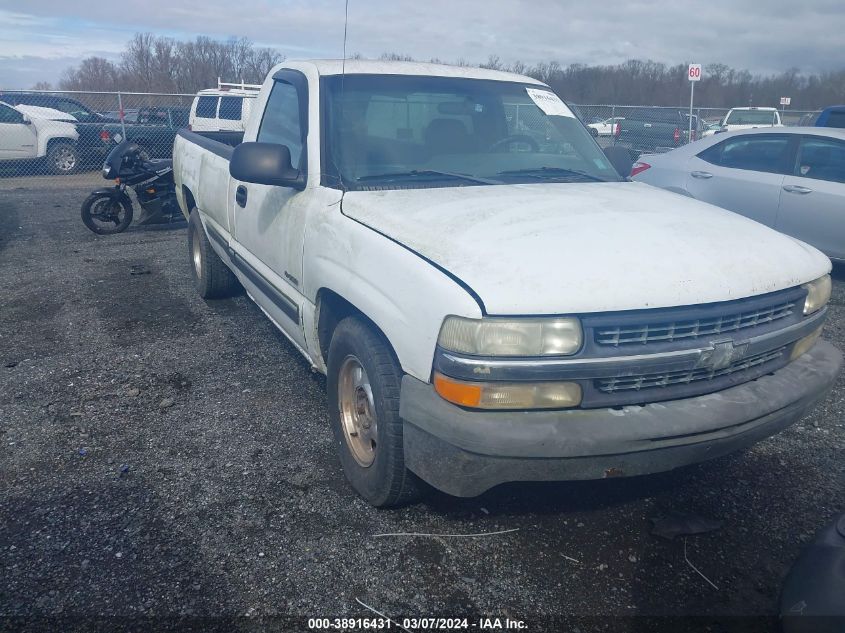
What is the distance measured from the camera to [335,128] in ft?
11.6

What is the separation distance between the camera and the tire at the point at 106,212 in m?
9.23

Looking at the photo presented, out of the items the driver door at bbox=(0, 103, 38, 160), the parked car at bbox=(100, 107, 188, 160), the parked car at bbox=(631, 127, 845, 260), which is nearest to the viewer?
the parked car at bbox=(631, 127, 845, 260)

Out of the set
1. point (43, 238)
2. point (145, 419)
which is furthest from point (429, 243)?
point (43, 238)

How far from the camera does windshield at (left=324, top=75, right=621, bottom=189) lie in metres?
3.45

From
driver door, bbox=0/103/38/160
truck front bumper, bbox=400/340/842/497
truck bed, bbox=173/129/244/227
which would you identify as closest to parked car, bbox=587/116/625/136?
truck bed, bbox=173/129/244/227

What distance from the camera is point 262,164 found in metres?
3.35

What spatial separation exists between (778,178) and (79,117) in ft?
53.0

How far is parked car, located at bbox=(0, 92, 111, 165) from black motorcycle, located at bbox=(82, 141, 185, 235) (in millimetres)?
7565

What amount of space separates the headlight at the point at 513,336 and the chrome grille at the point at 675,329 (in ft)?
0.40

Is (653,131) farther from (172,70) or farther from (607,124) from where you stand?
(172,70)

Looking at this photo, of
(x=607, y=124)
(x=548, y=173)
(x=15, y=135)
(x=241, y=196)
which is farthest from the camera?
(x=607, y=124)

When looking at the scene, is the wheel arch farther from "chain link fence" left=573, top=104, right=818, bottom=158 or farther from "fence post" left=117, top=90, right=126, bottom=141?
"fence post" left=117, top=90, right=126, bottom=141

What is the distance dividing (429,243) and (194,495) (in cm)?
163

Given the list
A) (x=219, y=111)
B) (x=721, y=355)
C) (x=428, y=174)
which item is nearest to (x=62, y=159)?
(x=219, y=111)
